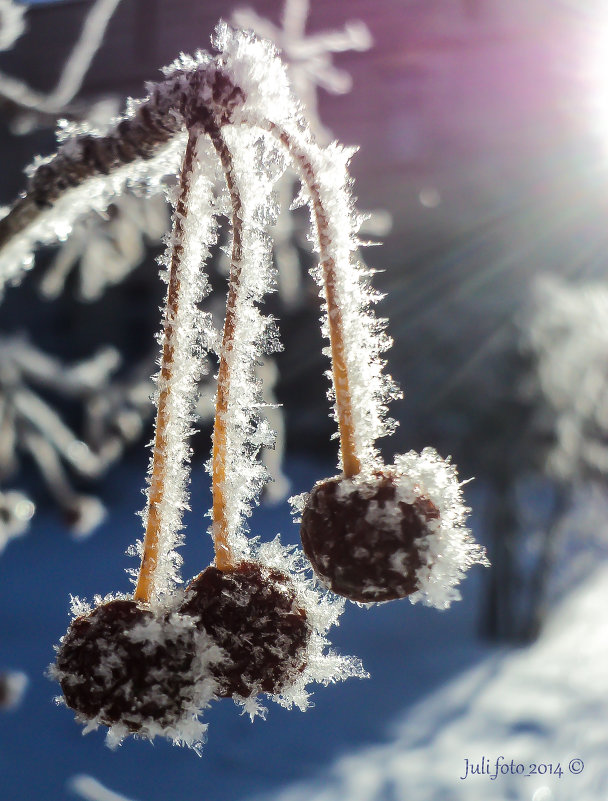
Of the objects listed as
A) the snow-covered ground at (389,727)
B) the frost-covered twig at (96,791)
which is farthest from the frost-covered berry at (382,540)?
the snow-covered ground at (389,727)

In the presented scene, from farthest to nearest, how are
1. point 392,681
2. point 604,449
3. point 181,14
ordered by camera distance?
point 181,14, point 392,681, point 604,449

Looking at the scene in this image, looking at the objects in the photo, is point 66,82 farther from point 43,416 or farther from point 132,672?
point 132,672

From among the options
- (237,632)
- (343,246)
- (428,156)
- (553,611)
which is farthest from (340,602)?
(428,156)

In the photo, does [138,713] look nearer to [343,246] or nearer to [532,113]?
[343,246]

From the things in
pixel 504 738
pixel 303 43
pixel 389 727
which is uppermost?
pixel 389 727

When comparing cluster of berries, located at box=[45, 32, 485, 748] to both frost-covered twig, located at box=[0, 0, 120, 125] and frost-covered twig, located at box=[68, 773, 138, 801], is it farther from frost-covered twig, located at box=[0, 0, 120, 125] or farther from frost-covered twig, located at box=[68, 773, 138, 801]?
frost-covered twig, located at box=[68, 773, 138, 801]

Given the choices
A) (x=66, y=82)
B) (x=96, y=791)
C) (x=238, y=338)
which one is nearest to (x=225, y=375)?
(x=238, y=338)
